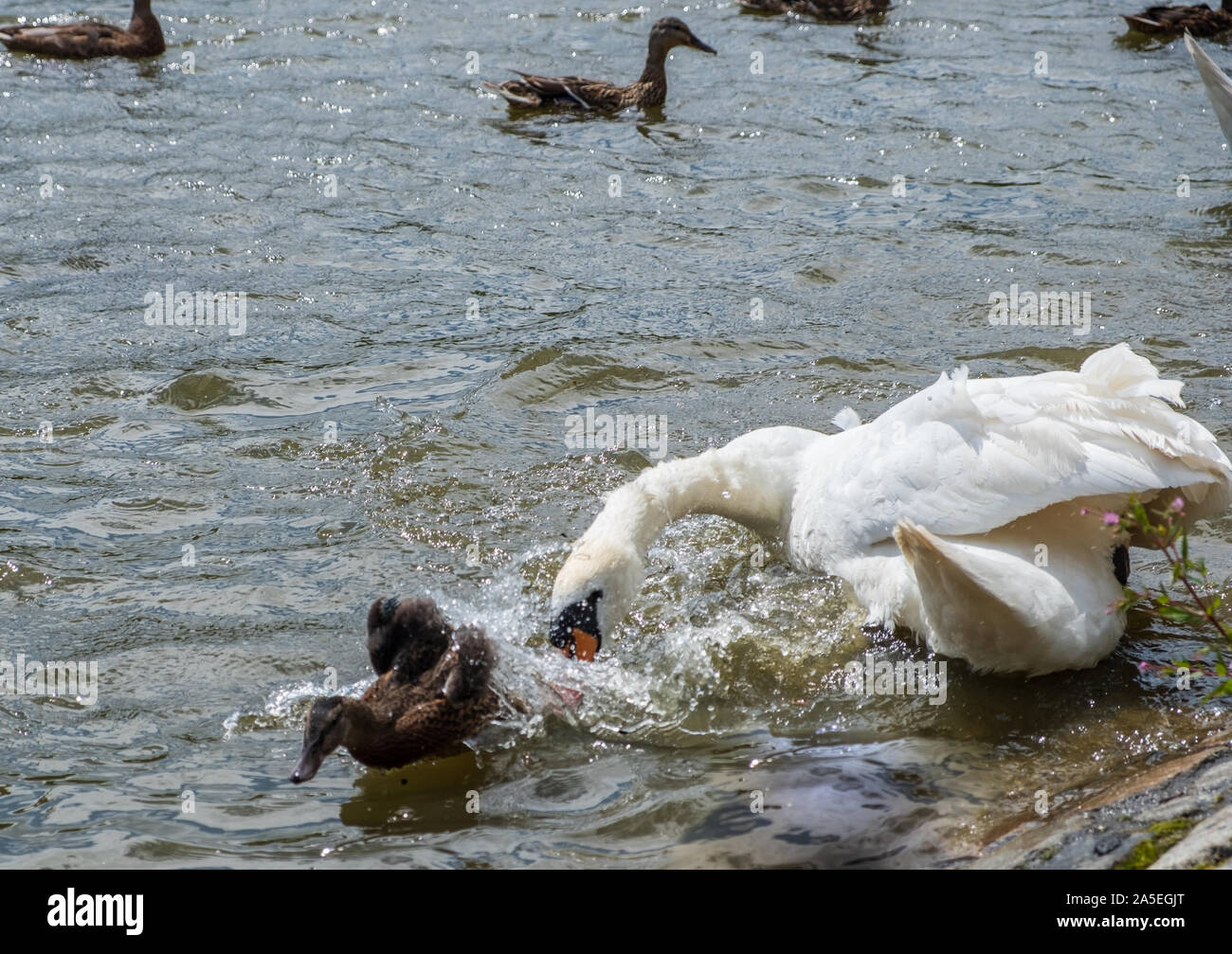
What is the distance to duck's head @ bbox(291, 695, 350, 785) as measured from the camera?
14.1 ft

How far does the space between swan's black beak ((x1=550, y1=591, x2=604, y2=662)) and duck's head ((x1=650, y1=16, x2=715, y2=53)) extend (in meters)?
9.34

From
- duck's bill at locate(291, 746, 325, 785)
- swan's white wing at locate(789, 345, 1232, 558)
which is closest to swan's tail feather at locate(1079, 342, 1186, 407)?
swan's white wing at locate(789, 345, 1232, 558)

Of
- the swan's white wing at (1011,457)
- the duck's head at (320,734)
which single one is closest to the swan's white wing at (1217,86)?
the swan's white wing at (1011,457)

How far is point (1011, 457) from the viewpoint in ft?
16.4

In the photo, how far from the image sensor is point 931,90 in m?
13.0

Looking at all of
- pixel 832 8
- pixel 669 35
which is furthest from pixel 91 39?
pixel 832 8

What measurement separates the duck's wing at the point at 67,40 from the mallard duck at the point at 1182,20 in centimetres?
1065

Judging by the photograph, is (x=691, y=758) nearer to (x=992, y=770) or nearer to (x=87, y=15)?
(x=992, y=770)

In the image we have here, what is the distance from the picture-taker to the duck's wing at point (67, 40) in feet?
45.3

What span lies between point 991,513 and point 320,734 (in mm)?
2496

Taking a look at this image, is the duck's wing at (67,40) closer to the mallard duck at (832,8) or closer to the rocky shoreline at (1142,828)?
the mallard duck at (832,8)

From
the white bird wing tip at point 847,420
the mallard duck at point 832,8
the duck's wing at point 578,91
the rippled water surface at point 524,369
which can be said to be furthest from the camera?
the mallard duck at point 832,8
